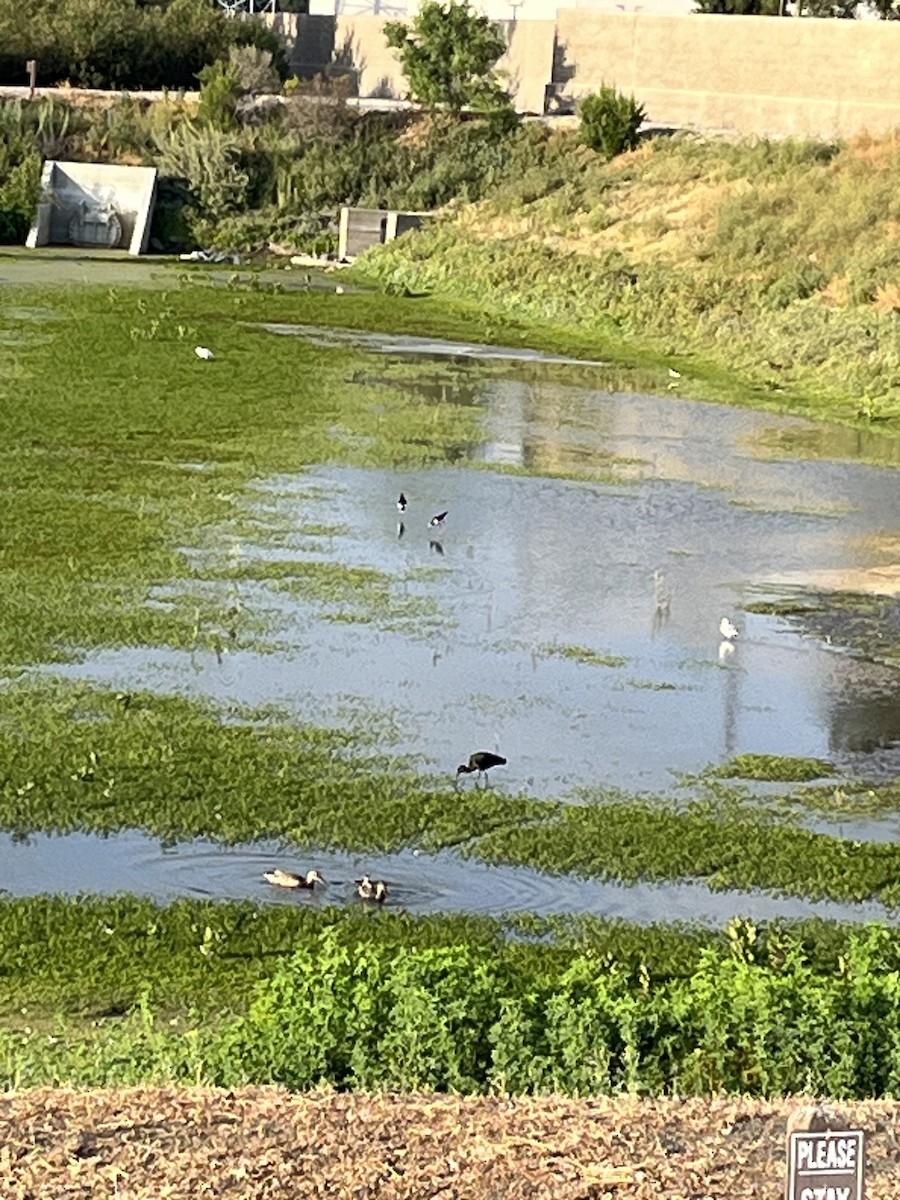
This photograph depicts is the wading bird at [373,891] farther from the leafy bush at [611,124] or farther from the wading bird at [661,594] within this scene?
the leafy bush at [611,124]

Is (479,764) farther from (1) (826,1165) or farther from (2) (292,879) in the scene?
(1) (826,1165)

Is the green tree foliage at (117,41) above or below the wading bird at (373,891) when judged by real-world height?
above

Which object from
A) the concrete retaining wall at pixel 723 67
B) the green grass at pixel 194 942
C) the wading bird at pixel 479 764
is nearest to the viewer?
the green grass at pixel 194 942

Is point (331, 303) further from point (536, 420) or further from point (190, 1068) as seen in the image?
point (190, 1068)

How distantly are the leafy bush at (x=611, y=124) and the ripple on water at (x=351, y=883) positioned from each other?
3124 centimetres

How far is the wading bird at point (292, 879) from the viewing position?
902 cm

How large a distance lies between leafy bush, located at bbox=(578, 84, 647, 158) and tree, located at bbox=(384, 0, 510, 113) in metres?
Answer: 3.56

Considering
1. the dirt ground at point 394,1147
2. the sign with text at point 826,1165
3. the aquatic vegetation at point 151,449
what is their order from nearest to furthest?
the sign with text at point 826,1165, the dirt ground at point 394,1147, the aquatic vegetation at point 151,449

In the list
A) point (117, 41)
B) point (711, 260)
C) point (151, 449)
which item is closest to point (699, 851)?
point (151, 449)

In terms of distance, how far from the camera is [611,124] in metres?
39.7

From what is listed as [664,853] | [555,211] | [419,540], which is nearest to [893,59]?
[555,211]

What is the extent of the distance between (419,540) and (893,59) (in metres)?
26.9

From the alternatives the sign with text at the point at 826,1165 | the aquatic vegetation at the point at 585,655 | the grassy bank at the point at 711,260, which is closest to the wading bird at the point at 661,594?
the aquatic vegetation at the point at 585,655

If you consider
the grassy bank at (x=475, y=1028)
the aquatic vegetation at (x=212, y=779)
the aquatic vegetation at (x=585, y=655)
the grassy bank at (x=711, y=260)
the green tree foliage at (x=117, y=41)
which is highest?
the green tree foliage at (x=117, y=41)
